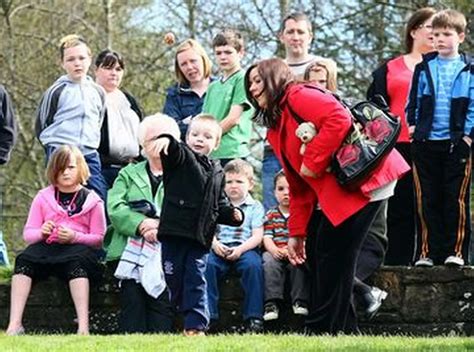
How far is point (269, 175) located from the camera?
10711mm

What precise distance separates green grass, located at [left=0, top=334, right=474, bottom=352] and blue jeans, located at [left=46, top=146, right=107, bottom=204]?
2231 millimetres

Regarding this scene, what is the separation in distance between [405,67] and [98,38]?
15.8 m

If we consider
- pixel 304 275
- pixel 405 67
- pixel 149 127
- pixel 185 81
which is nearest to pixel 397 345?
pixel 304 275

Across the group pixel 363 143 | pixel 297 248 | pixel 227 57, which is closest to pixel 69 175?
pixel 227 57

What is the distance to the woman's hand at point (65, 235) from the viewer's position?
942cm

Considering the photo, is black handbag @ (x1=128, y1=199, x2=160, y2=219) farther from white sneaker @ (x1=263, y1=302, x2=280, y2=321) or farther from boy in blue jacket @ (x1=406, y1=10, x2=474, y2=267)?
boy in blue jacket @ (x1=406, y1=10, x2=474, y2=267)

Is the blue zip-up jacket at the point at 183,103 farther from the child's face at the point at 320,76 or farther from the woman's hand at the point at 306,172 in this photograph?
the woman's hand at the point at 306,172

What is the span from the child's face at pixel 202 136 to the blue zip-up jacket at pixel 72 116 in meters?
1.67

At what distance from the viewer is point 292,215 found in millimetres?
8219

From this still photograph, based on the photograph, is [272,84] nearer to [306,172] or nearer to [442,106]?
[306,172]

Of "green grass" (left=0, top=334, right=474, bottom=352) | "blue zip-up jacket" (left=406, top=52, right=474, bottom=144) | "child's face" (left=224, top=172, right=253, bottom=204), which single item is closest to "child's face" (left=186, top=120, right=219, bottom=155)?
"child's face" (left=224, top=172, right=253, bottom=204)

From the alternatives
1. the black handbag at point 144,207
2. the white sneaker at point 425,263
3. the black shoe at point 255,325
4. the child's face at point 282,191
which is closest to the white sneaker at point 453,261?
the white sneaker at point 425,263

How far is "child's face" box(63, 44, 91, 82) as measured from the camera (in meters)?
10.4

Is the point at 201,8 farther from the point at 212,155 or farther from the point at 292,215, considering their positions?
the point at 292,215
